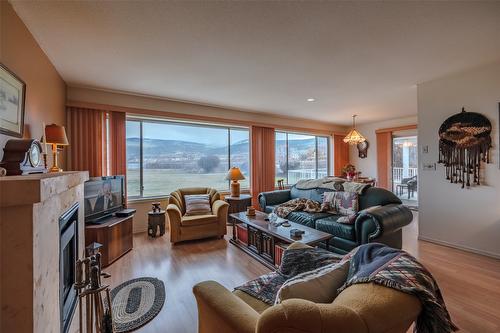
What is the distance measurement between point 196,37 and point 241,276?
252cm

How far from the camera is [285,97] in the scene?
165 inches

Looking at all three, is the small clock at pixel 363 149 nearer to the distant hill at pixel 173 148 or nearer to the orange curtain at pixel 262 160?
the orange curtain at pixel 262 160

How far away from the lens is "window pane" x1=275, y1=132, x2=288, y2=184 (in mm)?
6145

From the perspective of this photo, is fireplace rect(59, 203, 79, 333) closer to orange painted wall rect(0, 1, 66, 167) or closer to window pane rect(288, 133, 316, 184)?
orange painted wall rect(0, 1, 66, 167)

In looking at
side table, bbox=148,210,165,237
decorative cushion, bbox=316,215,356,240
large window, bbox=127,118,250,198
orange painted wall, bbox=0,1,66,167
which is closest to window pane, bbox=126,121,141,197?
large window, bbox=127,118,250,198

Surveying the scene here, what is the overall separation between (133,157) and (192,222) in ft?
6.00

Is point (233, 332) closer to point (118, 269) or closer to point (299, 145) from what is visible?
point (118, 269)

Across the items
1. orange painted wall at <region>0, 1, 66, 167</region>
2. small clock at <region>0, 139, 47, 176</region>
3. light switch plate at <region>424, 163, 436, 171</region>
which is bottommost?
light switch plate at <region>424, 163, 436, 171</region>

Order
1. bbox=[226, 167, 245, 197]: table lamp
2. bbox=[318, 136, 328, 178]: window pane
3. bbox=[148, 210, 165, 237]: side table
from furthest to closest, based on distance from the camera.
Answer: bbox=[318, 136, 328, 178]: window pane
bbox=[226, 167, 245, 197]: table lamp
bbox=[148, 210, 165, 237]: side table

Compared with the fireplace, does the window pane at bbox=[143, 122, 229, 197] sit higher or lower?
higher

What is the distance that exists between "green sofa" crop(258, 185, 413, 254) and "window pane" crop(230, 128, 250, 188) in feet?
7.15

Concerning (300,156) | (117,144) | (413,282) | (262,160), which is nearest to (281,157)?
(300,156)

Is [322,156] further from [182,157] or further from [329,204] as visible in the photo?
[182,157]

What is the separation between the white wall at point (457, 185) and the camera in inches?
113
